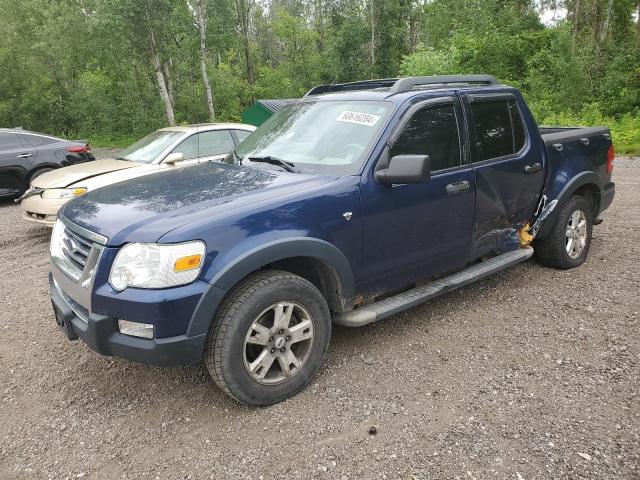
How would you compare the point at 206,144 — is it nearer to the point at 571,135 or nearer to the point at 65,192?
the point at 65,192

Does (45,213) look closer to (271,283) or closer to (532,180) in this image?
(271,283)

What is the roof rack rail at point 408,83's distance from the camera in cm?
372

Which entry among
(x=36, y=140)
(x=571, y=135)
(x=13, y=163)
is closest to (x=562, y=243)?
(x=571, y=135)

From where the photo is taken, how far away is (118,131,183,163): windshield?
23.8ft

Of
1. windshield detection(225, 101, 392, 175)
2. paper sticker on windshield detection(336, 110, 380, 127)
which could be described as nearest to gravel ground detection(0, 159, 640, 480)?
windshield detection(225, 101, 392, 175)

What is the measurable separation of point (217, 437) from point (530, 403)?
1.87 metres

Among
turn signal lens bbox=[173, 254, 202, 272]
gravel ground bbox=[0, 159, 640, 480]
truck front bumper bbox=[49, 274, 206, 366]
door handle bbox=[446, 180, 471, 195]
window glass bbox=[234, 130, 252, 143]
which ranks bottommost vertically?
gravel ground bbox=[0, 159, 640, 480]

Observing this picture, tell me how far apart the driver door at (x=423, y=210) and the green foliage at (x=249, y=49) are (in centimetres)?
1144

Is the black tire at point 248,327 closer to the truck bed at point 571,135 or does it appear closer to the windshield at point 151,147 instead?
the truck bed at point 571,135

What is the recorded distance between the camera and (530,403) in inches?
114

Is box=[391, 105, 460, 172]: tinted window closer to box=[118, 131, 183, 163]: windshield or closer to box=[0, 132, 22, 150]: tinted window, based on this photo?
box=[118, 131, 183, 163]: windshield

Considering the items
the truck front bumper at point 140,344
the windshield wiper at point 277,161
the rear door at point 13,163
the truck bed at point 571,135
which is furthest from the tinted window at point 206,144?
the truck front bumper at point 140,344

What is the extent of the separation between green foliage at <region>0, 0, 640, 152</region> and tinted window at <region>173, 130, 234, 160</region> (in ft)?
35.4

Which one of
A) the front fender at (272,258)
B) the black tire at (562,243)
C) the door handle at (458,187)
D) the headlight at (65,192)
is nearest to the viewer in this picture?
the front fender at (272,258)
